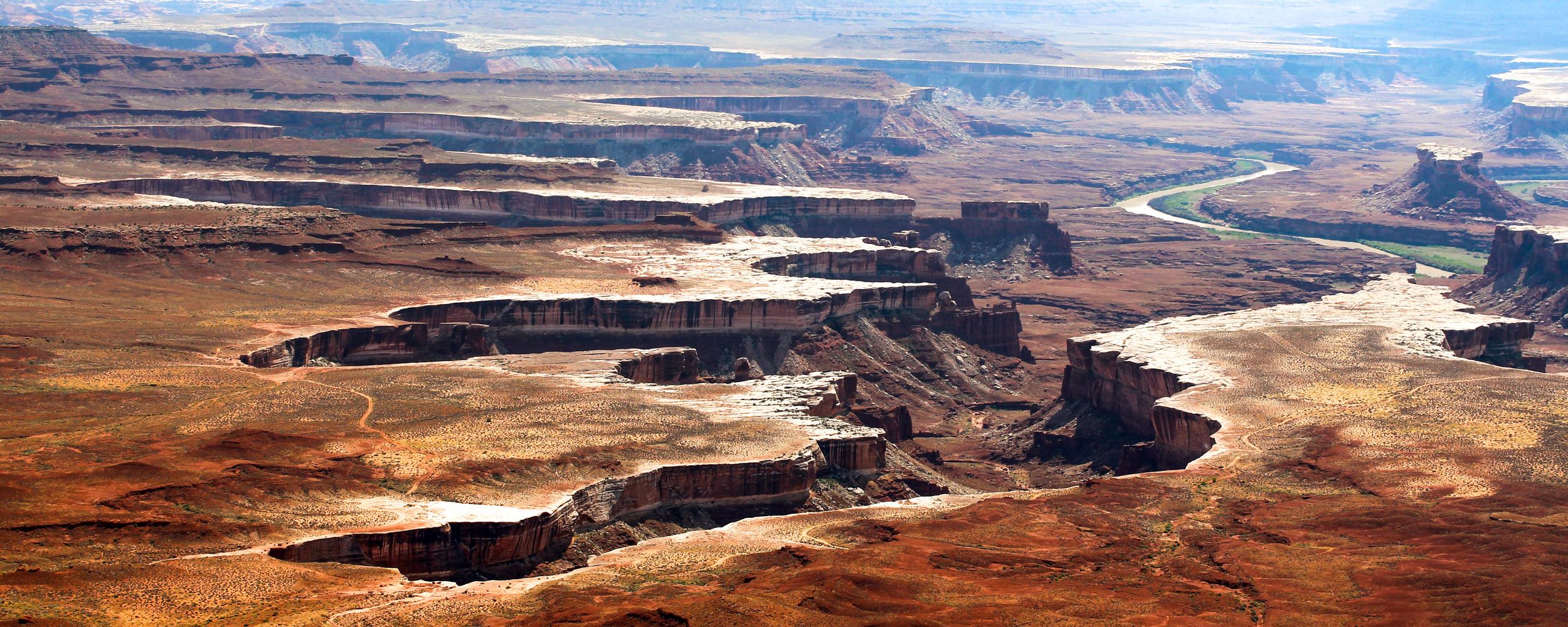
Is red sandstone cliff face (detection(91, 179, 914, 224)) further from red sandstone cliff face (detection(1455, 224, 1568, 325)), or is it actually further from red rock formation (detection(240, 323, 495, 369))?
red rock formation (detection(240, 323, 495, 369))

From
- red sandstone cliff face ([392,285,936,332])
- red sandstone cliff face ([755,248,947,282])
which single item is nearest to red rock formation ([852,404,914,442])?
red sandstone cliff face ([392,285,936,332])

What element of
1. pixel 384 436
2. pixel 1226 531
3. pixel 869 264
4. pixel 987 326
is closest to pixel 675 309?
pixel 987 326

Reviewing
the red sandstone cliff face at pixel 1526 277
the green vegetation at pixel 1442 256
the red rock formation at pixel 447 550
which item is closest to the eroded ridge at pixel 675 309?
the red rock formation at pixel 447 550

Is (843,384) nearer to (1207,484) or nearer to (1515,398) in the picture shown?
(1207,484)

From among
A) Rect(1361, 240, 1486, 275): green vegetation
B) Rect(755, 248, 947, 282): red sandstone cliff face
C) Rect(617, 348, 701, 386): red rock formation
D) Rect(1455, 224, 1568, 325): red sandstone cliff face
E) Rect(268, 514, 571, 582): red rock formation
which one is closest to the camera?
Rect(268, 514, 571, 582): red rock formation

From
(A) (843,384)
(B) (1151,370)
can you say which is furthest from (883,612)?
(B) (1151,370)

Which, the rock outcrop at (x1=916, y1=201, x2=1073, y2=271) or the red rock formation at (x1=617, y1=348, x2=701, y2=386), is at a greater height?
the red rock formation at (x1=617, y1=348, x2=701, y2=386)

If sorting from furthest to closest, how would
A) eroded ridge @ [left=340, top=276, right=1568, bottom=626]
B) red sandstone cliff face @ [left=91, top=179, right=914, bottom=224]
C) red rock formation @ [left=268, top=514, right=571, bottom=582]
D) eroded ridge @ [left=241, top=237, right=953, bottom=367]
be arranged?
1. red sandstone cliff face @ [left=91, top=179, right=914, bottom=224]
2. eroded ridge @ [left=241, top=237, right=953, bottom=367]
3. red rock formation @ [left=268, top=514, right=571, bottom=582]
4. eroded ridge @ [left=340, top=276, right=1568, bottom=626]

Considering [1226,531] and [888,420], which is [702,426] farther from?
[1226,531]
